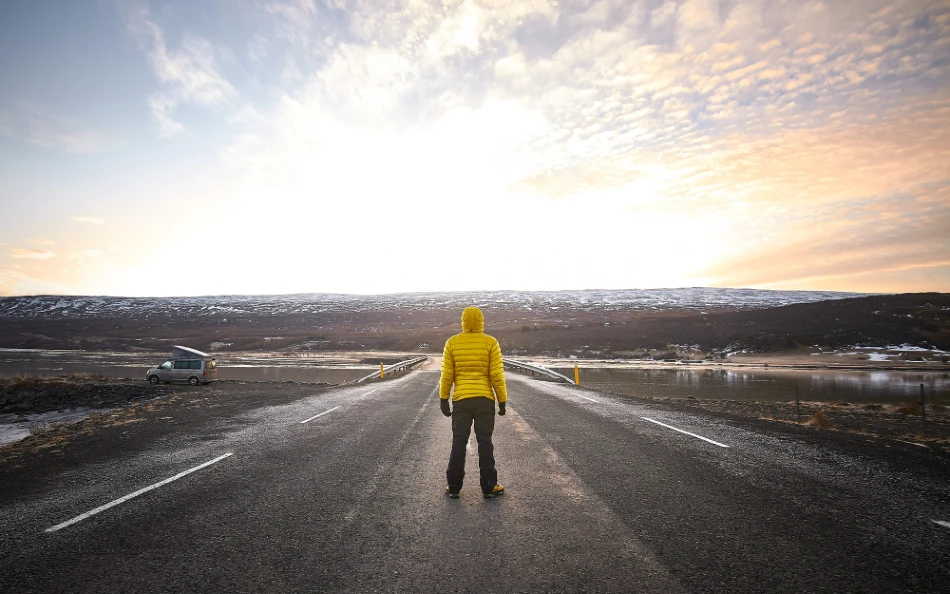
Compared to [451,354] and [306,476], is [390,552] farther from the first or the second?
[306,476]

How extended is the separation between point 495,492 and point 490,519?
2.95 ft

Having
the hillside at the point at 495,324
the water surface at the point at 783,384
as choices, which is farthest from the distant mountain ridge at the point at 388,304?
the water surface at the point at 783,384

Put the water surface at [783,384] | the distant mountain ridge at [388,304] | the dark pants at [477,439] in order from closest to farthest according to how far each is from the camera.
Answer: the dark pants at [477,439] < the water surface at [783,384] < the distant mountain ridge at [388,304]

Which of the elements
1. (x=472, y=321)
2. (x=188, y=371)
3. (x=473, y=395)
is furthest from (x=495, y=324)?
(x=473, y=395)

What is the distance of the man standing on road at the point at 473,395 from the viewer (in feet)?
18.7

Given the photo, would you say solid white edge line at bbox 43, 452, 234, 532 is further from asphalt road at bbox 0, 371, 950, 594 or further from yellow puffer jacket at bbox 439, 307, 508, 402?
yellow puffer jacket at bbox 439, 307, 508, 402

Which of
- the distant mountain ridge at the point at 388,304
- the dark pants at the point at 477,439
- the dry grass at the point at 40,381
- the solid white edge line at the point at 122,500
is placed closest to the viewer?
the solid white edge line at the point at 122,500

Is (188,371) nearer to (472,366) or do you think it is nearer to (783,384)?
(472,366)

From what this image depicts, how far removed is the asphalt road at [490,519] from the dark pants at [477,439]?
252mm

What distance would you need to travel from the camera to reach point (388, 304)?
170 metres

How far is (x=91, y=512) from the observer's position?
5.17 m

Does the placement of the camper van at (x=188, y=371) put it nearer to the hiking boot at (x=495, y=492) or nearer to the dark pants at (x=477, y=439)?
the dark pants at (x=477, y=439)

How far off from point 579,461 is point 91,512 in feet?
20.6

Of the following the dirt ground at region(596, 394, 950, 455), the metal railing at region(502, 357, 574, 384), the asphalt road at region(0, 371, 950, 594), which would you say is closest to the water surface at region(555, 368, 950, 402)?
the metal railing at region(502, 357, 574, 384)
